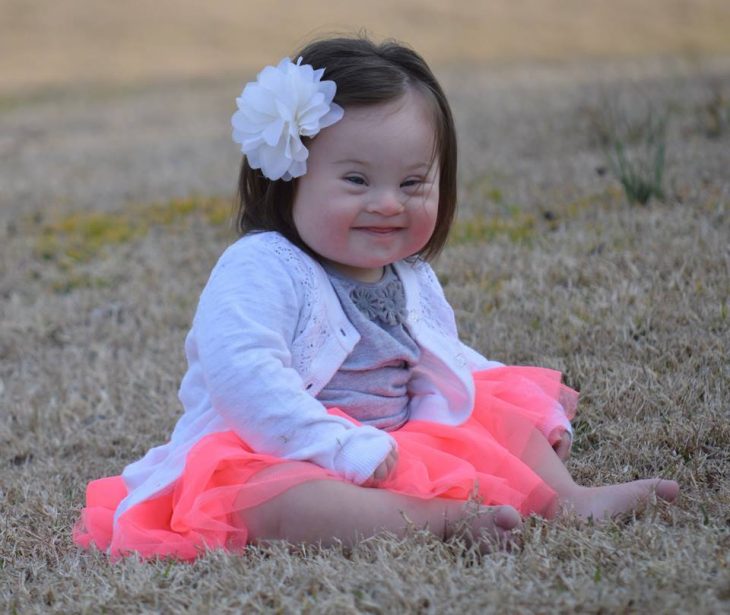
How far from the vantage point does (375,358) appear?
2.91 meters

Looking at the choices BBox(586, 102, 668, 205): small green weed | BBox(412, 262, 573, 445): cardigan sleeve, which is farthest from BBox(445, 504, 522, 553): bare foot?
BBox(586, 102, 668, 205): small green weed

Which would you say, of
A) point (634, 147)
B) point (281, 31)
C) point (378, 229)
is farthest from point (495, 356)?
point (281, 31)

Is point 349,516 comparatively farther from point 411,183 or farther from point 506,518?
point 411,183

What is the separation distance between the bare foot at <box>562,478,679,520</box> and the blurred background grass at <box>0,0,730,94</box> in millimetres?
14081

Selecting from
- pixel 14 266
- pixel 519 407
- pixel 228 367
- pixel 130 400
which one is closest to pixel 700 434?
pixel 519 407

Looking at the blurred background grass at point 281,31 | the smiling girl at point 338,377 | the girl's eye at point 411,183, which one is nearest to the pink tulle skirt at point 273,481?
the smiling girl at point 338,377

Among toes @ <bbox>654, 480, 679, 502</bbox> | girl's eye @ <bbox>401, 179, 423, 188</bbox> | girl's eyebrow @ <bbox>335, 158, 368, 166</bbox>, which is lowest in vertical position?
toes @ <bbox>654, 480, 679, 502</bbox>

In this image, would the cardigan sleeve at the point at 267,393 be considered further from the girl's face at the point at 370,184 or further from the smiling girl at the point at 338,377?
the girl's face at the point at 370,184

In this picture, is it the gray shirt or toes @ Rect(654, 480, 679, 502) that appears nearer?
toes @ Rect(654, 480, 679, 502)

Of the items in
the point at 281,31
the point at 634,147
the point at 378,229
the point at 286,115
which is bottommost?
the point at 378,229

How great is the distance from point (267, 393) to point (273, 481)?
206mm

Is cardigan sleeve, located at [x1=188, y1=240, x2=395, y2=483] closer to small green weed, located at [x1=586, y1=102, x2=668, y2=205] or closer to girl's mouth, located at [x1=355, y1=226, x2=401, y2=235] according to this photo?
girl's mouth, located at [x1=355, y1=226, x2=401, y2=235]

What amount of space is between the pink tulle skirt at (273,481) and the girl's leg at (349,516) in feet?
0.09

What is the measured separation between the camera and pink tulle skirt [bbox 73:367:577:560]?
254 centimetres
